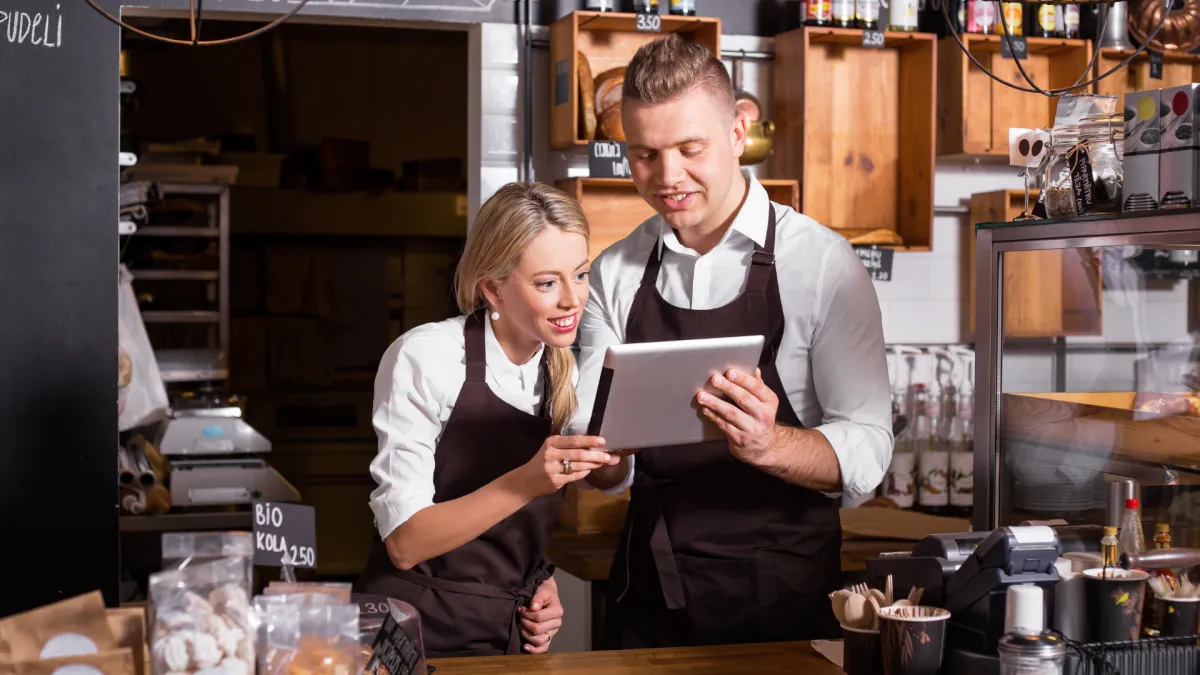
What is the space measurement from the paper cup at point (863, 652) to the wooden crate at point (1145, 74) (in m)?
3.22

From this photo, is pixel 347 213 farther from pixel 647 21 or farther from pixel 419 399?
pixel 419 399

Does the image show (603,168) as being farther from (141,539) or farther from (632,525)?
(141,539)

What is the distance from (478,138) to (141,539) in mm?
1984

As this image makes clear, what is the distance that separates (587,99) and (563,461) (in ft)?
6.48

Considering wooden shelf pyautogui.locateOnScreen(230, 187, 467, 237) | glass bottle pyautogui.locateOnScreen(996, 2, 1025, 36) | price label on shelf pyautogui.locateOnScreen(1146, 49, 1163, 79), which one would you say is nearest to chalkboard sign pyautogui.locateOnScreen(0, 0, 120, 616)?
wooden shelf pyautogui.locateOnScreen(230, 187, 467, 237)

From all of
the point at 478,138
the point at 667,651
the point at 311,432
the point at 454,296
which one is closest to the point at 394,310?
the point at 311,432

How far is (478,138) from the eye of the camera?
4023 millimetres

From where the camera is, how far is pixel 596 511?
140 inches

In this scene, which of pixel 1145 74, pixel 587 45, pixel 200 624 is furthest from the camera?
pixel 1145 74

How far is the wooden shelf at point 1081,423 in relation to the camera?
2.05m

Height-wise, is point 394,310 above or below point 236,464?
above

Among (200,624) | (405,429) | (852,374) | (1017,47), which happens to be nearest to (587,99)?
(1017,47)

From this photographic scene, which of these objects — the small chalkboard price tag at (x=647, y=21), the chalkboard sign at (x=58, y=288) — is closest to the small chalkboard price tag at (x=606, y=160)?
the small chalkboard price tag at (x=647, y=21)

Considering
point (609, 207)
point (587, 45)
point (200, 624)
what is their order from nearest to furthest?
point (200, 624), point (609, 207), point (587, 45)
